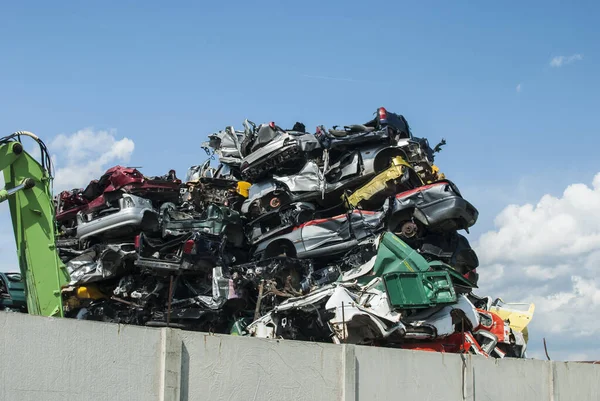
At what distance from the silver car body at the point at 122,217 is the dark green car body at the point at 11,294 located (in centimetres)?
207

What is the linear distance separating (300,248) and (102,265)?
4.11m

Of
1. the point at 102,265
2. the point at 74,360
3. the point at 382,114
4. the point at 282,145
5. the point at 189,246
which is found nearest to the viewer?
the point at 74,360

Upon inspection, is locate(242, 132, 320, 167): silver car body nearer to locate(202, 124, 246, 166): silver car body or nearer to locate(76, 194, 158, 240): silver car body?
locate(202, 124, 246, 166): silver car body

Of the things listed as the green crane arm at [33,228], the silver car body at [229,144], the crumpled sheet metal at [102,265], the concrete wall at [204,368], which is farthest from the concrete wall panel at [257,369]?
the silver car body at [229,144]

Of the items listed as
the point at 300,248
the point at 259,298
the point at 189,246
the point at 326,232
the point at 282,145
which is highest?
the point at 282,145

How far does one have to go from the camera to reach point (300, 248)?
15812 mm

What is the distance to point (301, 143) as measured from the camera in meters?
16.9

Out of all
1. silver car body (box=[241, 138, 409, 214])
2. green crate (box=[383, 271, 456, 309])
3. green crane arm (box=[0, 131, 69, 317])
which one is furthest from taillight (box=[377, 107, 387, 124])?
green crane arm (box=[0, 131, 69, 317])

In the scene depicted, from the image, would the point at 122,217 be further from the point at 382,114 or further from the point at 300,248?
the point at 382,114

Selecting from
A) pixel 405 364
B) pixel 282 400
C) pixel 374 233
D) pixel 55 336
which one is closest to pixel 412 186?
pixel 374 233

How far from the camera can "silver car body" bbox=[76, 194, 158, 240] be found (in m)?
15.4

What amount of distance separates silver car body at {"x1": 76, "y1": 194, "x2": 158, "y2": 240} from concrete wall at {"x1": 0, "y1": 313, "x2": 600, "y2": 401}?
Result: 292 inches

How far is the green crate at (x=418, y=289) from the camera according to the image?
12.6 meters

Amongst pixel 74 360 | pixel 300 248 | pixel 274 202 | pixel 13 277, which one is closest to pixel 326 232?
pixel 300 248
